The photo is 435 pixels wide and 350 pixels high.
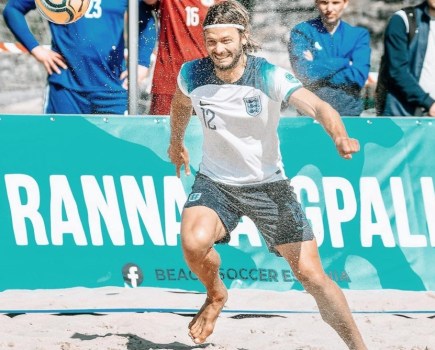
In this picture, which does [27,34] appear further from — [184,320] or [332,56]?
[184,320]

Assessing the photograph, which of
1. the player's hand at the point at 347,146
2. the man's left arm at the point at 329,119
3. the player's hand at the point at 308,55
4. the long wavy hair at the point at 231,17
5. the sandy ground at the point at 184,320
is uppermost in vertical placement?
the long wavy hair at the point at 231,17

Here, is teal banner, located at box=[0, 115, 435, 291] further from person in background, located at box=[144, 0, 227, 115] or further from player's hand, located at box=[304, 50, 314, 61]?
player's hand, located at box=[304, 50, 314, 61]

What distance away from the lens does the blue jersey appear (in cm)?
728

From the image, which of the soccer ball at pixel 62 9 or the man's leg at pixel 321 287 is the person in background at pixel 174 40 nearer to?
the soccer ball at pixel 62 9

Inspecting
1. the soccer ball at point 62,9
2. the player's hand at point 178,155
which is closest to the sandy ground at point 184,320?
the player's hand at point 178,155

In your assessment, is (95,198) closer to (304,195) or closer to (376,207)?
(304,195)

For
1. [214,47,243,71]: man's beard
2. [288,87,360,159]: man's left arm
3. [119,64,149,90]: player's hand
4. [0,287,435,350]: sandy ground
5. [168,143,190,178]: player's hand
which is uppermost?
[214,47,243,71]: man's beard

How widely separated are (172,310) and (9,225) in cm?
117

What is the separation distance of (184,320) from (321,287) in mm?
1376

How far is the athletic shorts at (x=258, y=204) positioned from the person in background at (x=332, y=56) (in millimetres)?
1581

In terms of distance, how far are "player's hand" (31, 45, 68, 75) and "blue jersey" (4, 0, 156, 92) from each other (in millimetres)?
29

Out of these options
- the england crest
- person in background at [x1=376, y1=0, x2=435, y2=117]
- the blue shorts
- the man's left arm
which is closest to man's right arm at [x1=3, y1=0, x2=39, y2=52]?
the blue shorts

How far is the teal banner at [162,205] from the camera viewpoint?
7066 mm

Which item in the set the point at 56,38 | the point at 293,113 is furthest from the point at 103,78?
the point at 293,113
